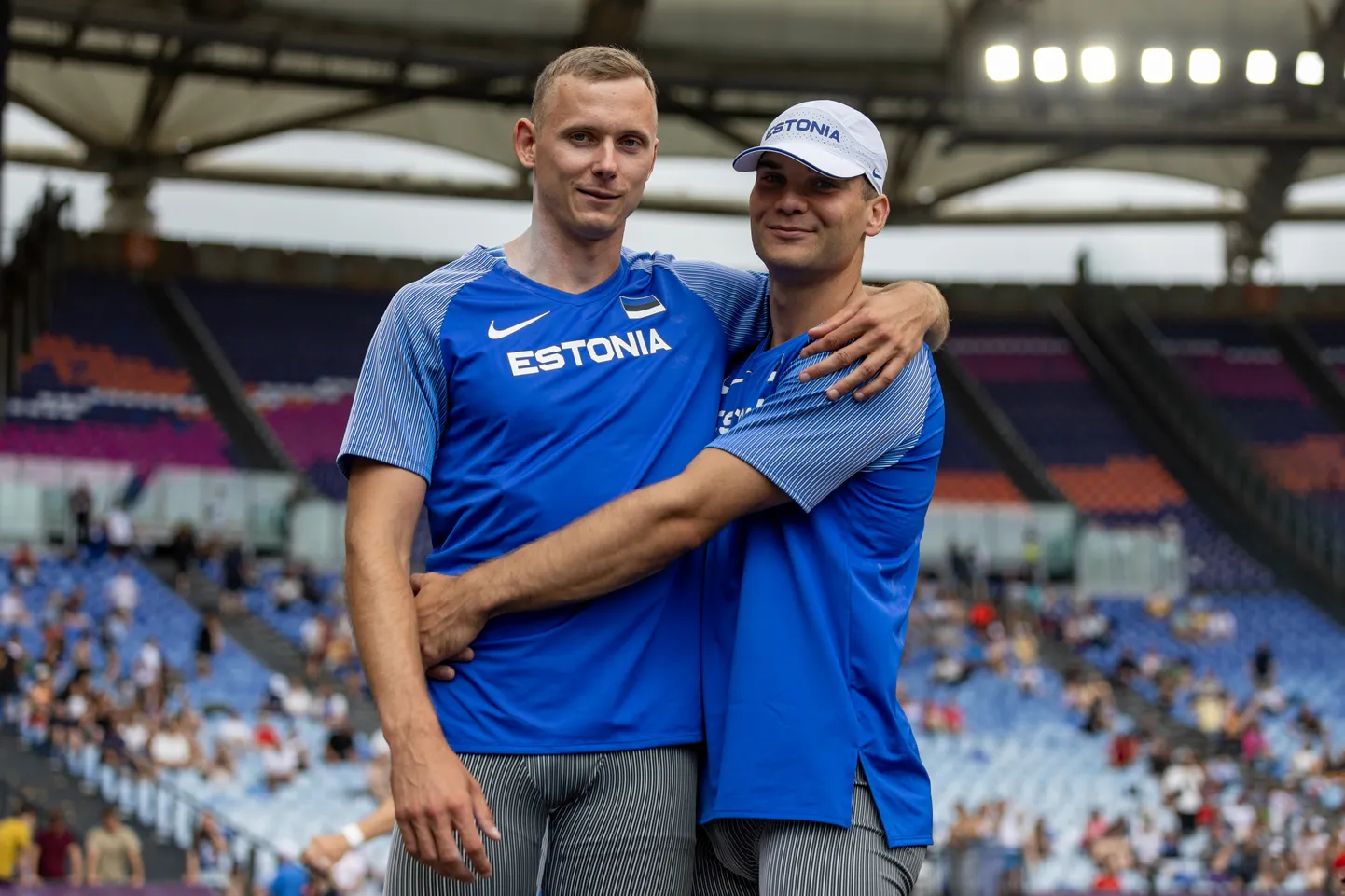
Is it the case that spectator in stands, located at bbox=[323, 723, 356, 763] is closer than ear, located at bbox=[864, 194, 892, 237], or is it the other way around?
ear, located at bbox=[864, 194, 892, 237]

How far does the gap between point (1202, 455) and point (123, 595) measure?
17941mm

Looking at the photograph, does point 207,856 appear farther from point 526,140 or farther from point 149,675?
point 526,140

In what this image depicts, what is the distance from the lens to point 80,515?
20.9 m

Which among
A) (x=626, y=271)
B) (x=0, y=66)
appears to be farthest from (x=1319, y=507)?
(x=626, y=271)

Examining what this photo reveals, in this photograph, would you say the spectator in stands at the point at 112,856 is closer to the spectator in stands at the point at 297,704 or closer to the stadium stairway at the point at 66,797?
the stadium stairway at the point at 66,797

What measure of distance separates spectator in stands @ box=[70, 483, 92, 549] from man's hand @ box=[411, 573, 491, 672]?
63.3 ft

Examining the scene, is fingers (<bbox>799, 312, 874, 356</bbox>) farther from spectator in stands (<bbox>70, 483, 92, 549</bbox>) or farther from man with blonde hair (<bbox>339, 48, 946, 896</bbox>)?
spectator in stands (<bbox>70, 483, 92, 549</bbox>)

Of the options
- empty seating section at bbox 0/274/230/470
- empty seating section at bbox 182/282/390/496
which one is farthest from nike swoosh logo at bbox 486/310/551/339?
empty seating section at bbox 182/282/390/496

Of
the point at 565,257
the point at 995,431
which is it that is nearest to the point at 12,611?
the point at 995,431

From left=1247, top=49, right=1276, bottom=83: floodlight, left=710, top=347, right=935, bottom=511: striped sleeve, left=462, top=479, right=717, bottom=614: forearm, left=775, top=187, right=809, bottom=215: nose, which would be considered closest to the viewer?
left=462, top=479, right=717, bottom=614: forearm

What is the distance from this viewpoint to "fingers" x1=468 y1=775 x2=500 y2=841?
255 centimetres

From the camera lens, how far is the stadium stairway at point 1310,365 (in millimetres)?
29359

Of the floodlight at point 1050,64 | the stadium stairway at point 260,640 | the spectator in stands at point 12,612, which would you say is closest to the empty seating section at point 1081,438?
the floodlight at point 1050,64

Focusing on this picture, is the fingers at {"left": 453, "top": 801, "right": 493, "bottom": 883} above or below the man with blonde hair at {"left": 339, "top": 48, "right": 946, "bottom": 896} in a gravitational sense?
below
